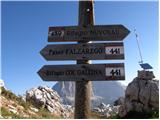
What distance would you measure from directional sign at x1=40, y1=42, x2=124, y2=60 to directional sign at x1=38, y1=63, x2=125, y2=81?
0.21 metres

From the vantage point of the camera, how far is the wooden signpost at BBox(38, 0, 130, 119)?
7723mm

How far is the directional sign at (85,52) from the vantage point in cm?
780

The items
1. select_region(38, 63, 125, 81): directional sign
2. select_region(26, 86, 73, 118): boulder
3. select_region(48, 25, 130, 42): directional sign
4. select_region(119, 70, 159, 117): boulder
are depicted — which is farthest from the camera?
select_region(26, 86, 73, 118): boulder

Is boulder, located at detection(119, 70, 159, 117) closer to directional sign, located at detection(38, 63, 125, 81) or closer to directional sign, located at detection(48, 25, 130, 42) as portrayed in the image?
directional sign, located at detection(48, 25, 130, 42)

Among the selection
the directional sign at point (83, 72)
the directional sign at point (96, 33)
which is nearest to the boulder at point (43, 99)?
the directional sign at point (83, 72)

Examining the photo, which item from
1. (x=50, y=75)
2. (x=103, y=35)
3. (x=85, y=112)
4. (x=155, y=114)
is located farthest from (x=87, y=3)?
(x=155, y=114)

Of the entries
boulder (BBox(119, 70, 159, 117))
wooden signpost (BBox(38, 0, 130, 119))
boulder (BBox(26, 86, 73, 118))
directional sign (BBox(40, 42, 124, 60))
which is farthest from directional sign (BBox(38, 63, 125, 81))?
boulder (BBox(26, 86, 73, 118))

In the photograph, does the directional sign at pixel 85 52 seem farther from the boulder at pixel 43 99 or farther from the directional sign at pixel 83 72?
the boulder at pixel 43 99

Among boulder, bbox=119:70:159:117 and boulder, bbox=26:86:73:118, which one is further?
boulder, bbox=26:86:73:118

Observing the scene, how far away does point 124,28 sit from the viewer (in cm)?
808

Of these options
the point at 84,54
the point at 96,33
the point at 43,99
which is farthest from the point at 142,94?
the point at 84,54

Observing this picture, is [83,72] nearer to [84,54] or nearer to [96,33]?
[84,54]

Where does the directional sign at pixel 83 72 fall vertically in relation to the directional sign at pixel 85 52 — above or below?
below

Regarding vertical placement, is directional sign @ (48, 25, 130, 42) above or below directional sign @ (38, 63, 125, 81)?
→ above
